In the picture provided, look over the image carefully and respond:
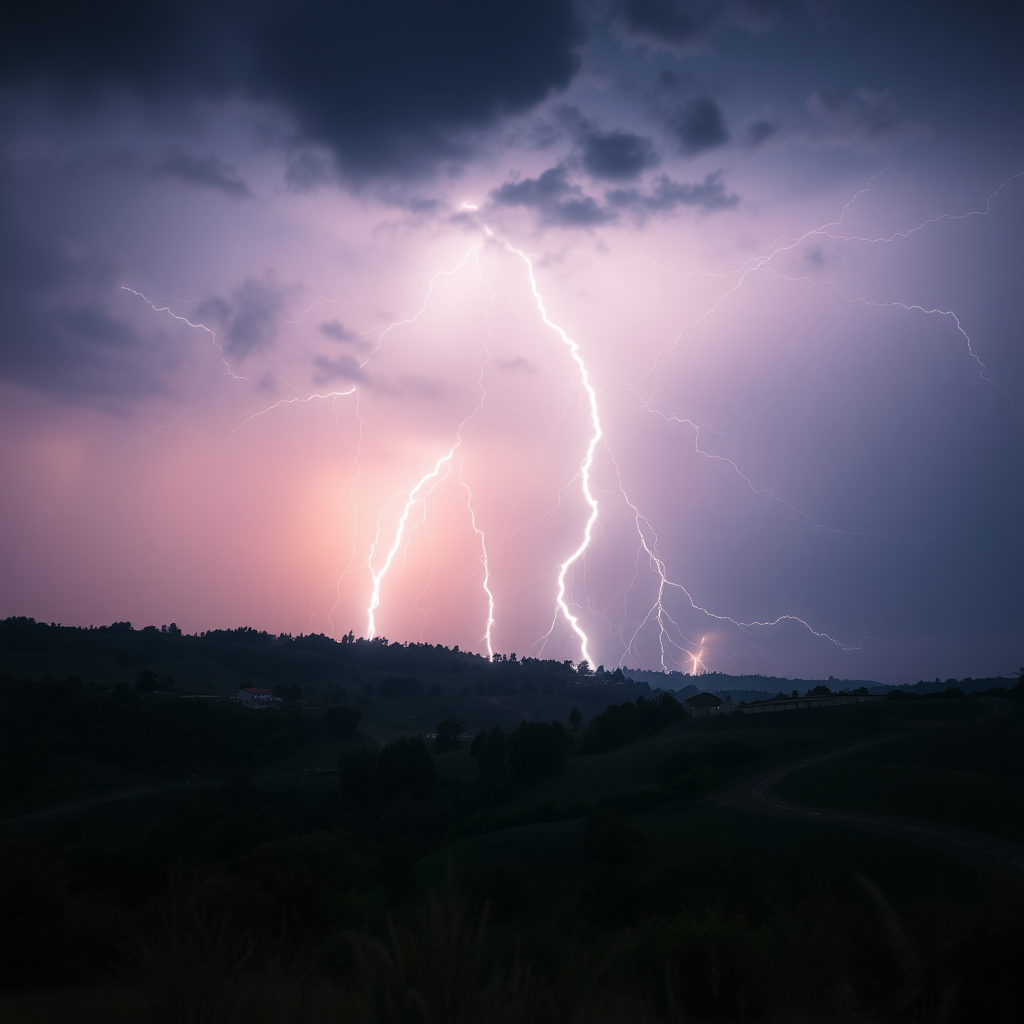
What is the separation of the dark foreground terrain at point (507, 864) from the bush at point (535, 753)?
0.26 metres

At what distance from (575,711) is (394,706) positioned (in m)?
42.0

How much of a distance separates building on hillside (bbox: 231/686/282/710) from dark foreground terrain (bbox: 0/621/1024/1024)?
3.55 metres

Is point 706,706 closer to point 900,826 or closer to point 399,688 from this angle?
point 900,826

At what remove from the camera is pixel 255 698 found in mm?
116188

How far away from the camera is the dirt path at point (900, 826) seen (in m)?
29.7

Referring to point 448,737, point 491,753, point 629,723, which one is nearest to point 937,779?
point 491,753

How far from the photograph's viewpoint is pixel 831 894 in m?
23.5

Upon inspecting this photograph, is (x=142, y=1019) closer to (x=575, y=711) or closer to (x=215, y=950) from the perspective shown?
(x=215, y=950)

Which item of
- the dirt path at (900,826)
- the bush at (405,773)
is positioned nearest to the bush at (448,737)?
the bush at (405,773)

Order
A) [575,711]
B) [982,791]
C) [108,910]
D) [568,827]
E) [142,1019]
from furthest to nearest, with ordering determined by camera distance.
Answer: [575,711]
[568,827]
[982,791]
[108,910]
[142,1019]

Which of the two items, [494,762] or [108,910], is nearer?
[108,910]

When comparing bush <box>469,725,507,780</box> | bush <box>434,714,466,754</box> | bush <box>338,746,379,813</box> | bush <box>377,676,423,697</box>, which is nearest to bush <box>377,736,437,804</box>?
bush <box>338,746,379,813</box>

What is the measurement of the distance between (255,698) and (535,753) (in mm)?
63785

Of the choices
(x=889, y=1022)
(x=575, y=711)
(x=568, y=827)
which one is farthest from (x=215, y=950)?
(x=575, y=711)
